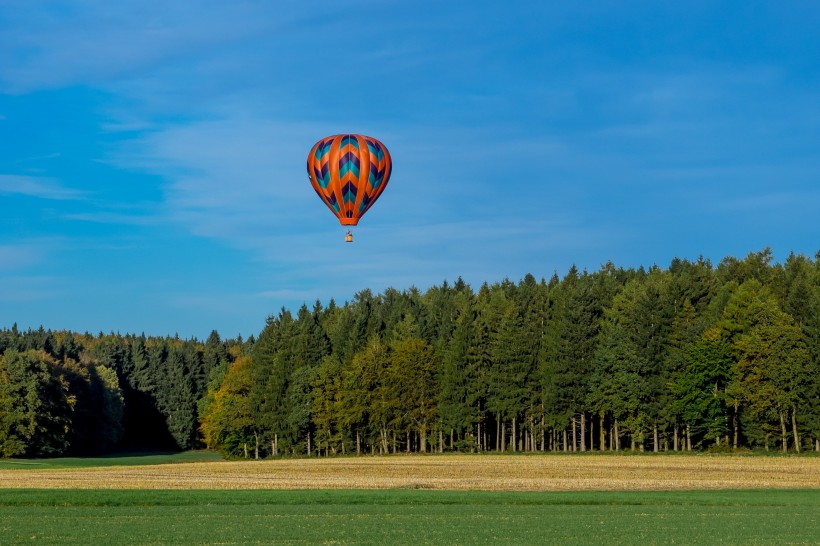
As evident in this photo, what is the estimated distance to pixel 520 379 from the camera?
10900 cm

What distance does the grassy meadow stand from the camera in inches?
1399

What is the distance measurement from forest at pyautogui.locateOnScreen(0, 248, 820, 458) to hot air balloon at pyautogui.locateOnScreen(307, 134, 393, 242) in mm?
36763

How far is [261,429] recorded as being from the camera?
129375 mm

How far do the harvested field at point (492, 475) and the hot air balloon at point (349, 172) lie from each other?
Answer: 1746 cm

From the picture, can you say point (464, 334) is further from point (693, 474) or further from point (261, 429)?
point (693, 474)

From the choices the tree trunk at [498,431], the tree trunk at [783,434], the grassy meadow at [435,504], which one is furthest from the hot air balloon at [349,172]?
the tree trunk at [783,434]

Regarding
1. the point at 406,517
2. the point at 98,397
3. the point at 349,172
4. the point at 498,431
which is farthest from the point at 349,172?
the point at 98,397

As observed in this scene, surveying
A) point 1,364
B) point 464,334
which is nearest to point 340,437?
point 464,334

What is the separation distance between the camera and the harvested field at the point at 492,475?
203 feet

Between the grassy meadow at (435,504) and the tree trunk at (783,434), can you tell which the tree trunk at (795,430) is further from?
the grassy meadow at (435,504)

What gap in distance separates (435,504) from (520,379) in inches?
Result: 2335

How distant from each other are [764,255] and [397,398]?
6940cm

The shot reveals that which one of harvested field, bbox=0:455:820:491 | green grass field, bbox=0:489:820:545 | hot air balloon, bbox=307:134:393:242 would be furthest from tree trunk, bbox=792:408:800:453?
hot air balloon, bbox=307:134:393:242

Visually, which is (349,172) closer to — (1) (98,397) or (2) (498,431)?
(2) (498,431)
